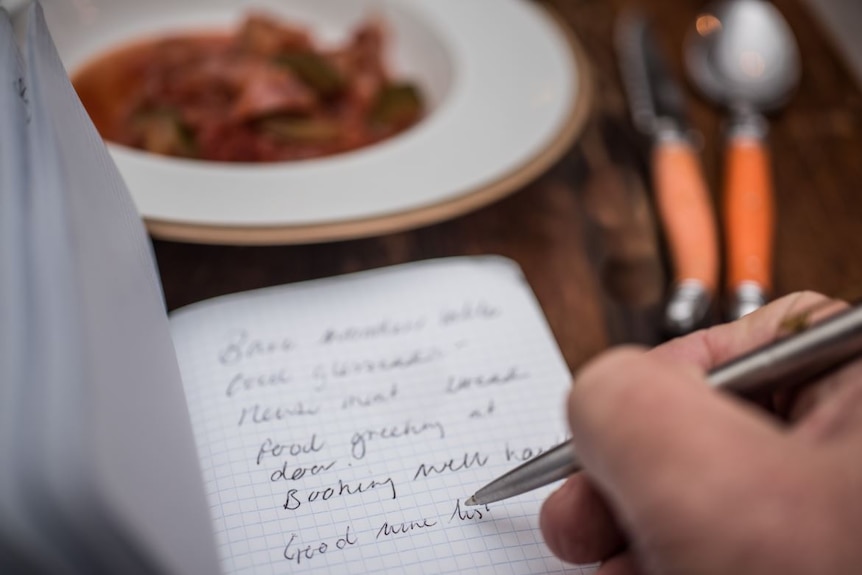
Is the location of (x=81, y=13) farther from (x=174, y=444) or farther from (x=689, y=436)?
(x=689, y=436)

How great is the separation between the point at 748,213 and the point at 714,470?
455 millimetres

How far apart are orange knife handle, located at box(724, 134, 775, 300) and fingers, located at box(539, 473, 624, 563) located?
29 cm

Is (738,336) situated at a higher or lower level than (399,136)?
lower

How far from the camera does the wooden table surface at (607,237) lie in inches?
23.5

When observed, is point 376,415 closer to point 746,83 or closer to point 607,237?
point 607,237

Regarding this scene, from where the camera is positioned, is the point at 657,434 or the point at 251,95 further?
the point at 251,95

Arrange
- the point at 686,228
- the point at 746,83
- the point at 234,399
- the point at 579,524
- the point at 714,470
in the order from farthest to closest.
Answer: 1. the point at 746,83
2. the point at 686,228
3. the point at 234,399
4. the point at 579,524
5. the point at 714,470

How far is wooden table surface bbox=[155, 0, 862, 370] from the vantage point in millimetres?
597

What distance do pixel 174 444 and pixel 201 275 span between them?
268mm

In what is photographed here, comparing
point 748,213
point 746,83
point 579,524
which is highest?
point 746,83

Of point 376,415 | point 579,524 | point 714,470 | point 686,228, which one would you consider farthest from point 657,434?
point 686,228

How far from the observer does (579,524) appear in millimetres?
359

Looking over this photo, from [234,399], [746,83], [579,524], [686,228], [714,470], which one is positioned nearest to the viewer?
[714,470]

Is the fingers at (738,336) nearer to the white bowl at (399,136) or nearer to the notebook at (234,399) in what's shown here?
the notebook at (234,399)
